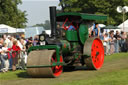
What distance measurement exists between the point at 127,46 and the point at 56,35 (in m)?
13.1

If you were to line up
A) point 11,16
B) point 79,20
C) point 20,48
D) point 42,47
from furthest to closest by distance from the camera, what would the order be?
point 11,16 < point 20,48 < point 79,20 < point 42,47

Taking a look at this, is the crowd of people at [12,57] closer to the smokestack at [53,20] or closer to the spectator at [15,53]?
the spectator at [15,53]

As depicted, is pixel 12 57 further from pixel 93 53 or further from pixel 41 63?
pixel 41 63

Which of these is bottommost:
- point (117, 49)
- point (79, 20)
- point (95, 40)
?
point (117, 49)

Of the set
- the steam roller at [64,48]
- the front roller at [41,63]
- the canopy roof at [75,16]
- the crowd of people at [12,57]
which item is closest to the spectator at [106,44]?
the crowd of people at [12,57]

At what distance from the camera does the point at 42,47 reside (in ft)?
35.4

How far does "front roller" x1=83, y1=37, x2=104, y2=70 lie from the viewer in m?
11.9

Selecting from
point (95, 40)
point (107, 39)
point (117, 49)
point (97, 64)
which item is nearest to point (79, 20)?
point (95, 40)

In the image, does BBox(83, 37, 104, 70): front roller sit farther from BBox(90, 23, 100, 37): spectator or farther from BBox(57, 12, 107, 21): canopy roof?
BBox(90, 23, 100, 37): spectator

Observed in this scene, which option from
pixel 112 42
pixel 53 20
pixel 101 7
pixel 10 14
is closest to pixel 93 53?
pixel 53 20

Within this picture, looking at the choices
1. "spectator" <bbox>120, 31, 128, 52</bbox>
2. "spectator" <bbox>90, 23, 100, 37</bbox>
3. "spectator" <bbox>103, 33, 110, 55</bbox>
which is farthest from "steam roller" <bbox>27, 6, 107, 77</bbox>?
"spectator" <bbox>120, 31, 128, 52</bbox>

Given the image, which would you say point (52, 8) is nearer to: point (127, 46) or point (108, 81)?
point (108, 81)

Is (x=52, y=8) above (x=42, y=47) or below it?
above

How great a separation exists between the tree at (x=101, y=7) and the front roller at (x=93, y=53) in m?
41.2
